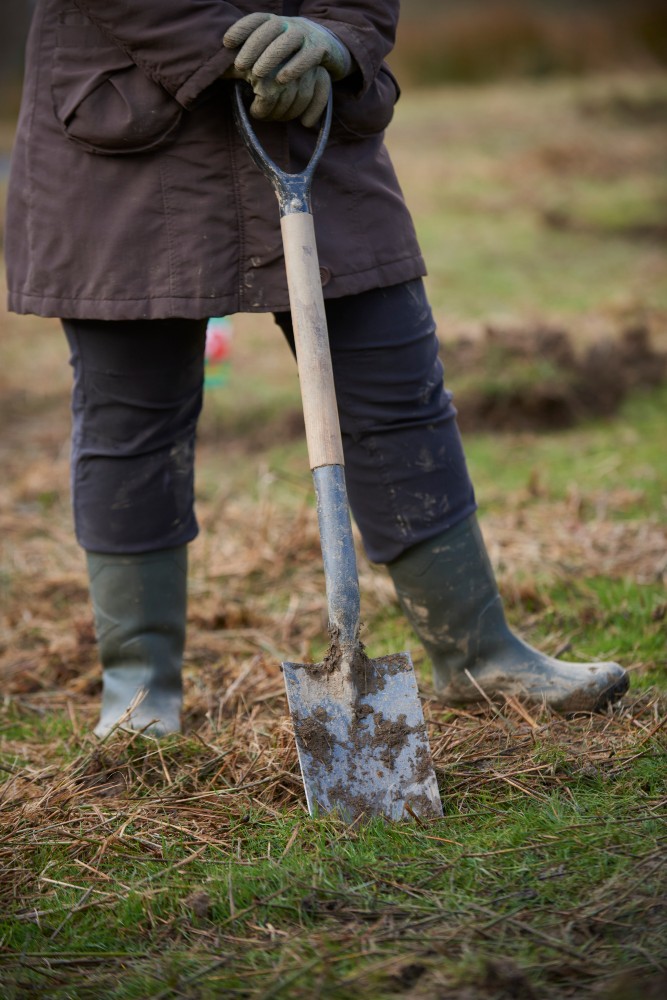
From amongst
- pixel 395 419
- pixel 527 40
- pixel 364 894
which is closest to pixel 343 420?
pixel 395 419

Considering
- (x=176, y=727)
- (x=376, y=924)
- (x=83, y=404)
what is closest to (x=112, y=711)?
(x=176, y=727)

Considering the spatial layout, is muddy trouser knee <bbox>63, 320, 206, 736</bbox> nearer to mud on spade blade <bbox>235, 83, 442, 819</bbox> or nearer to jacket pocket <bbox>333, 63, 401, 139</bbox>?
mud on spade blade <bbox>235, 83, 442, 819</bbox>

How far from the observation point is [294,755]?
1952mm

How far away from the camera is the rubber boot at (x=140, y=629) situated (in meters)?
2.29

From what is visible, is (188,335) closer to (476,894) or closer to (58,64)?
(58,64)

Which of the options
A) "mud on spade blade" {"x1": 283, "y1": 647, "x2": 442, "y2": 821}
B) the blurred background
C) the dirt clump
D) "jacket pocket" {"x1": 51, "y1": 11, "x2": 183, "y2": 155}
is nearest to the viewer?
"mud on spade blade" {"x1": 283, "y1": 647, "x2": 442, "y2": 821}

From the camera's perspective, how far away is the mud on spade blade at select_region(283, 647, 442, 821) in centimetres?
→ 180

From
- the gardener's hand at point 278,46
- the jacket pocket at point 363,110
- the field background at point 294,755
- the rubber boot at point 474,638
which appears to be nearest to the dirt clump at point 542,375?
the field background at point 294,755

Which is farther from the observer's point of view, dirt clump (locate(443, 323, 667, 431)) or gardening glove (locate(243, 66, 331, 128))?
dirt clump (locate(443, 323, 667, 431))

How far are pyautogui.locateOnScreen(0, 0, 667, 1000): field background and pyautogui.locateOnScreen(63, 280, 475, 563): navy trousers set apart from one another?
43cm

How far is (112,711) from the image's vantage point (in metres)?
2.29

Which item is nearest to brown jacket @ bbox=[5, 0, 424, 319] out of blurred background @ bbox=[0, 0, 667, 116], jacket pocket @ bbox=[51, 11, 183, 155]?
jacket pocket @ bbox=[51, 11, 183, 155]

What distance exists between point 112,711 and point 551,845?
1032mm

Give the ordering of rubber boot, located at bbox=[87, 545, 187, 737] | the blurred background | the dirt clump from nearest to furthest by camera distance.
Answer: rubber boot, located at bbox=[87, 545, 187, 737] < the dirt clump < the blurred background
